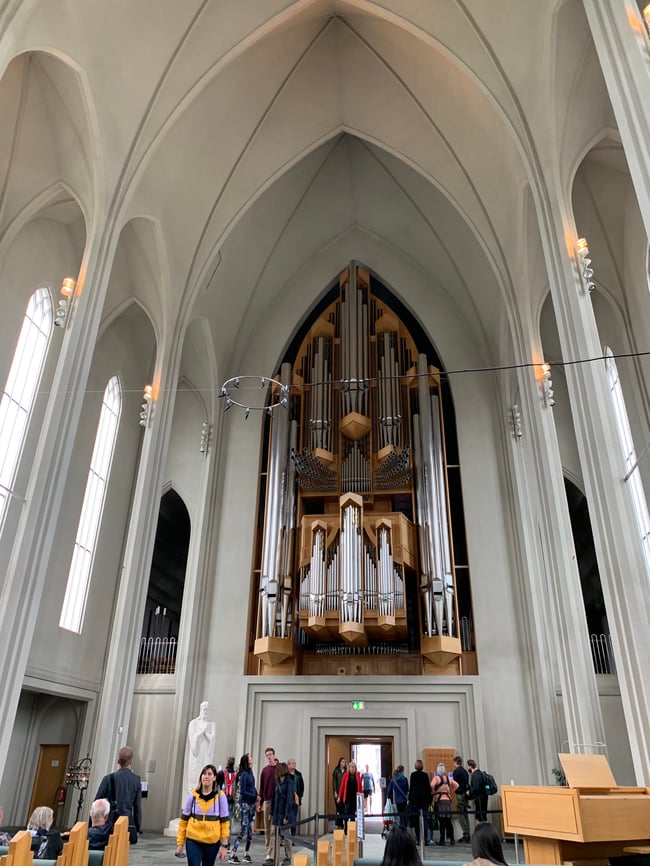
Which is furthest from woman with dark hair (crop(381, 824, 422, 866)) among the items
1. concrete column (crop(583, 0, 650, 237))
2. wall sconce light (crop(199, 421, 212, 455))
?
wall sconce light (crop(199, 421, 212, 455))

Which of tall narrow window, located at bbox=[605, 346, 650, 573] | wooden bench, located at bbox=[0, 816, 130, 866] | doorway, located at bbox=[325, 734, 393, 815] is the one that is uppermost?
tall narrow window, located at bbox=[605, 346, 650, 573]

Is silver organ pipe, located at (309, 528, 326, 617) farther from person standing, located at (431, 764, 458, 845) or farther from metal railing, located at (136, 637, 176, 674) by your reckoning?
metal railing, located at (136, 637, 176, 674)

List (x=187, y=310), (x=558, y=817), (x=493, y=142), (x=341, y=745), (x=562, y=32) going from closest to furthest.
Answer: (x=558, y=817), (x=562, y=32), (x=493, y=142), (x=187, y=310), (x=341, y=745)

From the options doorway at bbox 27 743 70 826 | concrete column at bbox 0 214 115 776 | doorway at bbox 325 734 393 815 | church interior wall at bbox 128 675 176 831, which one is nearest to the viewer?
concrete column at bbox 0 214 115 776

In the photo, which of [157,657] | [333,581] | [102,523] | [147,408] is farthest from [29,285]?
[157,657]

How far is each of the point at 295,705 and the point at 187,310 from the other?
812 cm

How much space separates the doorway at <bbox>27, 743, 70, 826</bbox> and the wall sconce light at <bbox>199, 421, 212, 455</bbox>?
21.8ft

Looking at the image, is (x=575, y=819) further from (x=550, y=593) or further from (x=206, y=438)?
(x=206, y=438)

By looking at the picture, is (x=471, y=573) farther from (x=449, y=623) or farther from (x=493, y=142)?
(x=493, y=142)

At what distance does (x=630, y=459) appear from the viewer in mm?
11352

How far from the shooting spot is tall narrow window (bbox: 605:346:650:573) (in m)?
10.5

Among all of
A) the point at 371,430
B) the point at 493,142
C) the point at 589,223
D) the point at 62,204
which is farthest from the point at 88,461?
the point at 589,223

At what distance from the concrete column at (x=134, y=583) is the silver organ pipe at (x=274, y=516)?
7.84 feet

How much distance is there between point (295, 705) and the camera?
504 inches
